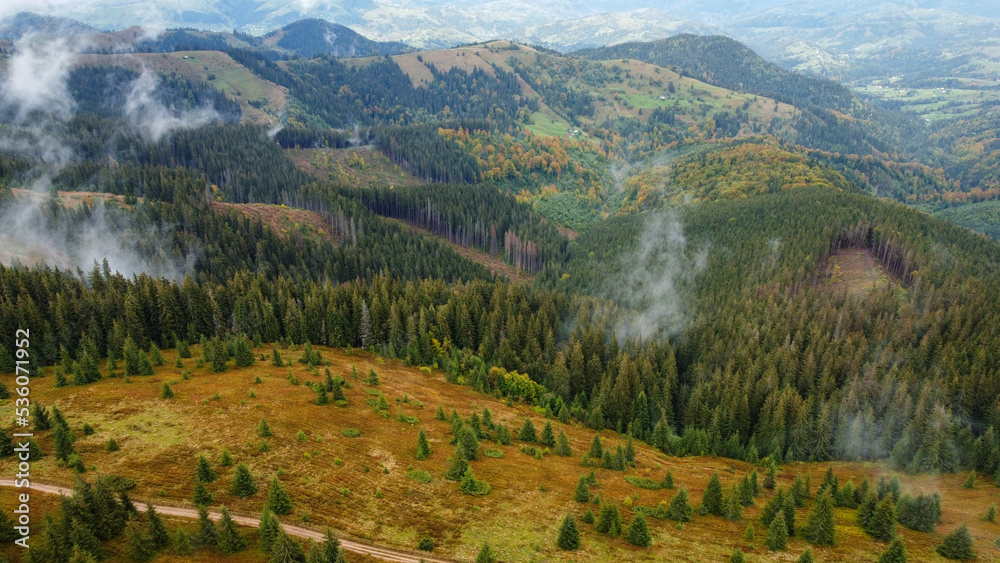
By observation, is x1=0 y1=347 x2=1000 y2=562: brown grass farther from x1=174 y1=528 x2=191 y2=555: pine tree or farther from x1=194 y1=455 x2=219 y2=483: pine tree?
x1=174 y1=528 x2=191 y2=555: pine tree

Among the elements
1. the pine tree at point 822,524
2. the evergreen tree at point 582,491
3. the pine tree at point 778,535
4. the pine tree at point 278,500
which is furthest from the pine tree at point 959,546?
the pine tree at point 278,500

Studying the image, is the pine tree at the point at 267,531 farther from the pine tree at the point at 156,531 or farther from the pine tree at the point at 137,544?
the pine tree at the point at 137,544

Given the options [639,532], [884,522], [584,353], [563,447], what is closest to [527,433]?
[563,447]

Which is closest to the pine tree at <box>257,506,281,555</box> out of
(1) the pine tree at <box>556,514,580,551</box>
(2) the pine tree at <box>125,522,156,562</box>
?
(2) the pine tree at <box>125,522,156,562</box>

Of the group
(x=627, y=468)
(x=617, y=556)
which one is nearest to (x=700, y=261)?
(x=627, y=468)

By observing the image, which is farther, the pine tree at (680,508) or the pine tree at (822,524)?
the pine tree at (680,508)

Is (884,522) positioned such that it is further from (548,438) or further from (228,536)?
(228,536)
